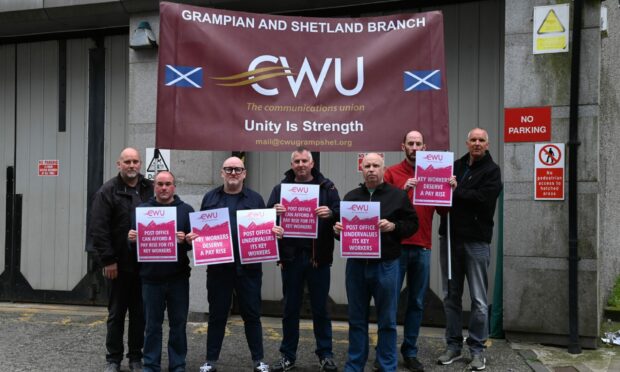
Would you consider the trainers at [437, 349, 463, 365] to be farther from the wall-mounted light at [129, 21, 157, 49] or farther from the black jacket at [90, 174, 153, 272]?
the wall-mounted light at [129, 21, 157, 49]

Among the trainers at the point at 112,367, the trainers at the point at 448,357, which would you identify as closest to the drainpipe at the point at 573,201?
the trainers at the point at 448,357

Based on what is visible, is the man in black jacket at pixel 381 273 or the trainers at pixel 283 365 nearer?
the man in black jacket at pixel 381 273

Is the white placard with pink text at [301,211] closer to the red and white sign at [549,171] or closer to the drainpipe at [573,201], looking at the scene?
the red and white sign at [549,171]

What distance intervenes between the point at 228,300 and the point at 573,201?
137 inches

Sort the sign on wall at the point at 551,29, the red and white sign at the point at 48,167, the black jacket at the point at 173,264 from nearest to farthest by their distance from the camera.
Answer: the black jacket at the point at 173,264, the sign on wall at the point at 551,29, the red and white sign at the point at 48,167

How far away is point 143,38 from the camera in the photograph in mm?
7438

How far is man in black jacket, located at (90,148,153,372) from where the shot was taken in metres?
5.25

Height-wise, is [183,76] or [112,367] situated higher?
[183,76]

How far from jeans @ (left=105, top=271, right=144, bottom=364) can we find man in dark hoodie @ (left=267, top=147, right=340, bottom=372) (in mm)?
1277

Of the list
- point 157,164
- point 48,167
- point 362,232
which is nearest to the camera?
point 362,232

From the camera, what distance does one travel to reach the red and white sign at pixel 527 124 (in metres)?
6.34

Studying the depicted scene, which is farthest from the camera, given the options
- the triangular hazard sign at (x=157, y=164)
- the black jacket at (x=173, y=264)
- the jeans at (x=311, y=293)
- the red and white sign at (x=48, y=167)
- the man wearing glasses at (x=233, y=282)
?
the red and white sign at (x=48, y=167)

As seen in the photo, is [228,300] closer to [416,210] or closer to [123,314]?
[123,314]

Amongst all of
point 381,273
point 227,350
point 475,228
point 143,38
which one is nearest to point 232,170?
point 381,273
